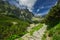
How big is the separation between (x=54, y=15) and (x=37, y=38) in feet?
17.6

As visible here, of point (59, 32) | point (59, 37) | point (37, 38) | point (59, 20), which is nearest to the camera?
point (59, 37)

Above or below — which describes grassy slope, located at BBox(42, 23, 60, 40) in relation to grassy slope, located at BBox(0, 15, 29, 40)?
below

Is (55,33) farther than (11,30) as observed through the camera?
No

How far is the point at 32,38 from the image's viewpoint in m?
36.0

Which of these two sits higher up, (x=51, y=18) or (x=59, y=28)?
(x=51, y=18)

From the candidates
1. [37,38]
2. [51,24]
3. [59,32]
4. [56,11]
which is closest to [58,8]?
[56,11]

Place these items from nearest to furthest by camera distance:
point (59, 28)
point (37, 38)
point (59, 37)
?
point (59, 37)
point (59, 28)
point (37, 38)

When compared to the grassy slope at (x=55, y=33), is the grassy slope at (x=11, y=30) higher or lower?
higher

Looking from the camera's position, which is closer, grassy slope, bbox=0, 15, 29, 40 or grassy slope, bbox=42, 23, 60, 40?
grassy slope, bbox=42, 23, 60, 40

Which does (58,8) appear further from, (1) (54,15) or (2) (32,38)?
(2) (32,38)

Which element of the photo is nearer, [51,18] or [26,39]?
[26,39]

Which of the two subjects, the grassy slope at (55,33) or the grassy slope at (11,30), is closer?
the grassy slope at (55,33)

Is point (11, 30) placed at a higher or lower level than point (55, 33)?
higher

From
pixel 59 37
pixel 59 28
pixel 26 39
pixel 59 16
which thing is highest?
pixel 59 16
